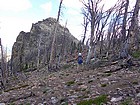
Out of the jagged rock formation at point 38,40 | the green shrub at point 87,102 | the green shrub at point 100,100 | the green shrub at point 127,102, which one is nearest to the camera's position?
the green shrub at point 127,102

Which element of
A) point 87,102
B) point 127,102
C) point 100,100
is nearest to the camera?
point 127,102

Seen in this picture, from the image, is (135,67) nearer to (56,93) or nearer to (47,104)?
(56,93)

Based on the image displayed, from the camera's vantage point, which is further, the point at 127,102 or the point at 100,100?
the point at 100,100

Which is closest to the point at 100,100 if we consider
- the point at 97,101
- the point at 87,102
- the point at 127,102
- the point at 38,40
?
the point at 97,101

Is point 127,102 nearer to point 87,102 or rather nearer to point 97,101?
point 97,101

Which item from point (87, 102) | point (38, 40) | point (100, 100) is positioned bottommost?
point (87, 102)

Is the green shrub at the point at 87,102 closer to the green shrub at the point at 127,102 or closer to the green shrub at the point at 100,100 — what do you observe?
the green shrub at the point at 100,100

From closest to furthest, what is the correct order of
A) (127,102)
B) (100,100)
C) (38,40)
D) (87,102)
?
1. (127,102)
2. (100,100)
3. (87,102)
4. (38,40)

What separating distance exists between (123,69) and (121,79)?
343 cm

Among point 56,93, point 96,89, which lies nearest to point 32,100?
point 56,93

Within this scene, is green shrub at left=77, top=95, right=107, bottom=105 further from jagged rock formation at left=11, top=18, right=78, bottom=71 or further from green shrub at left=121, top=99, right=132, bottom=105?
jagged rock formation at left=11, top=18, right=78, bottom=71

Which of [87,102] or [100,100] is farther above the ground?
[100,100]

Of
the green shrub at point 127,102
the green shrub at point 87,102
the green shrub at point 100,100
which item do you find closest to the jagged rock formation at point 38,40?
the green shrub at point 87,102

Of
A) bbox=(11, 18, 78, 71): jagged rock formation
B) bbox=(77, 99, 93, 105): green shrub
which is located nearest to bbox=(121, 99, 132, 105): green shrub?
bbox=(77, 99, 93, 105): green shrub
